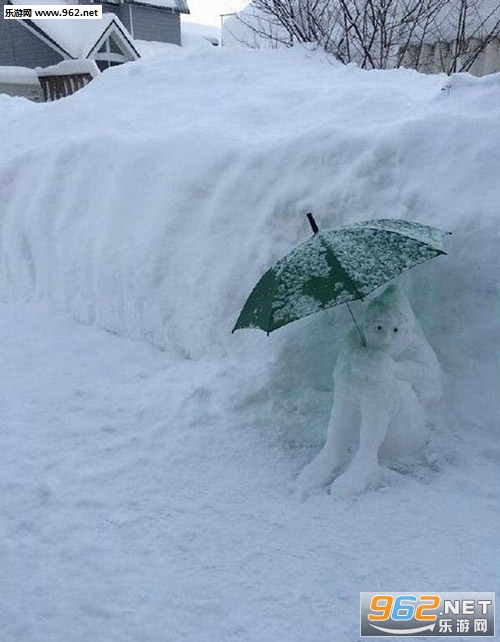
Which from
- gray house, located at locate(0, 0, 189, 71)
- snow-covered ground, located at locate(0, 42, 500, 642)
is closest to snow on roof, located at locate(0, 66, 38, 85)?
gray house, located at locate(0, 0, 189, 71)

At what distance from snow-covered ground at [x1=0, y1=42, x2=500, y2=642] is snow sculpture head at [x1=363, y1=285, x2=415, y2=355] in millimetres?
473

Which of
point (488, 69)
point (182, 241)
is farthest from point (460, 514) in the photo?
point (488, 69)

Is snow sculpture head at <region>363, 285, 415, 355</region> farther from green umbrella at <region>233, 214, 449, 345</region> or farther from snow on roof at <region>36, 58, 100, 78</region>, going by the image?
snow on roof at <region>36, 58, 100, 78</region>

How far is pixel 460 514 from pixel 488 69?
11.0 m

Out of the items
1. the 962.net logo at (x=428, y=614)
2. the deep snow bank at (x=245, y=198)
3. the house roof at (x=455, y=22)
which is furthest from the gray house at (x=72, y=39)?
the 962.net logo at (x=428, y=614)

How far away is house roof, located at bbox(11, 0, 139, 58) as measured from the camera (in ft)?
59.9

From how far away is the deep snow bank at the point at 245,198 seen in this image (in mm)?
3211

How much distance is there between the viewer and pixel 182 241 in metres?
4.35

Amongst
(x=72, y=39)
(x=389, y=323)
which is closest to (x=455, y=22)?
(x=389, y=323)

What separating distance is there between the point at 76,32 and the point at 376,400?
18.9m

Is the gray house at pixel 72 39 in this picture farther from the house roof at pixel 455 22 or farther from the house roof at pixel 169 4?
the house roof at pixel 455 22

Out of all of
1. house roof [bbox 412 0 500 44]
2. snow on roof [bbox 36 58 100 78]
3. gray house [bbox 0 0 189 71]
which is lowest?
snow on roof [bbox 36 58 100 78]

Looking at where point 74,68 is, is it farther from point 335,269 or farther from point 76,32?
point 335,269

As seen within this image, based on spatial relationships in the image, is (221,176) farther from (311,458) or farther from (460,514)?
(460,514)
